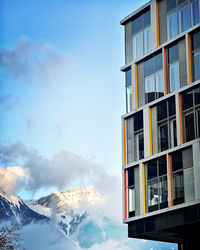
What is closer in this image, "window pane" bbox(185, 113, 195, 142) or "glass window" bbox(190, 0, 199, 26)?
"window pane" bbox(185, 113, 195, 142)

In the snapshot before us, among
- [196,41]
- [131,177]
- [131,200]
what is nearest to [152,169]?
[131,177]

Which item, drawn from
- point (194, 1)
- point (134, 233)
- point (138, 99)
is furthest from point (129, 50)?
point (134, 233)

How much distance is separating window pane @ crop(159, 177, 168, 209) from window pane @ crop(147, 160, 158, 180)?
1.29m

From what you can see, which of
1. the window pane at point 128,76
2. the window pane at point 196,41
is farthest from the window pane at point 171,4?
the window pane at point 128,76

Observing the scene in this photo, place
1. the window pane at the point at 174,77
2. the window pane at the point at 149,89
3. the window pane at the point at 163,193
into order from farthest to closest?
1. the window pane at the point at 149,89
2. the window pane at the point at 174,77
3. the window pane at the point at 163,193

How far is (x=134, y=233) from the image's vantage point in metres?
48.9

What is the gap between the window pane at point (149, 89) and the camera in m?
50.0

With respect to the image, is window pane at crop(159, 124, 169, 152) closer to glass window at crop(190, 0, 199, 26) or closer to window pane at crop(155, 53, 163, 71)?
window pane at crop(155, 53, 163, 71)

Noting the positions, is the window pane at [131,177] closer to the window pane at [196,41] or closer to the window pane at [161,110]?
the window pane at [161,110]

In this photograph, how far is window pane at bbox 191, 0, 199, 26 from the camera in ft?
154

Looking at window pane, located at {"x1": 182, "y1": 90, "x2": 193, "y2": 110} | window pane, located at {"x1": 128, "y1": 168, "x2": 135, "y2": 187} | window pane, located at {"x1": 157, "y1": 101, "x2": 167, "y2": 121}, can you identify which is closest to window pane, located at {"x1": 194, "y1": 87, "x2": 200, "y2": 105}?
window pane, located at {"x1": 182, "y1": 90, "x2": 193, "y2": 110}

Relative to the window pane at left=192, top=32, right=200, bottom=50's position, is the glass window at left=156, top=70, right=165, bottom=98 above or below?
below

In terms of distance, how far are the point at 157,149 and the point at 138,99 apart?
222 inches

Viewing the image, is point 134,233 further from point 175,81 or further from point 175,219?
point 175,81
